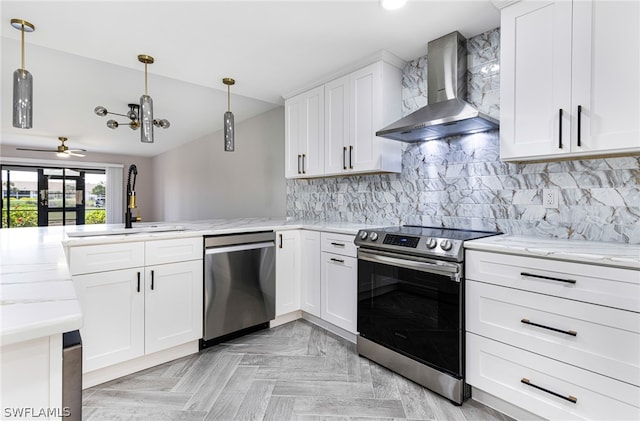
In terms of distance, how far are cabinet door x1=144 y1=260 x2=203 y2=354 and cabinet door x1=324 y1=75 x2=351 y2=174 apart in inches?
58.6

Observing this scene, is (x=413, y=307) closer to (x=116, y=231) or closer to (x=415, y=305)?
(x=415, y=305)

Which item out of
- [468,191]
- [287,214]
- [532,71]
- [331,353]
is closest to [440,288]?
[468,191]

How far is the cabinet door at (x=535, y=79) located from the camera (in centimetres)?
172

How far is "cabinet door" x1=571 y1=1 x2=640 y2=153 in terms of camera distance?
1.52m

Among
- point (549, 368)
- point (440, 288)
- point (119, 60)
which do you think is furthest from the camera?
point (119, 60)

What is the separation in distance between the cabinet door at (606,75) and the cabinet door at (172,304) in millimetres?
2598

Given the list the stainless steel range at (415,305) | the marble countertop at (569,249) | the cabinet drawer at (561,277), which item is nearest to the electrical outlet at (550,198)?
the marble countertop at (569,249)

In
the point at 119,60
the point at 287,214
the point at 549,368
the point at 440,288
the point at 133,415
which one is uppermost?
the point at 119,60

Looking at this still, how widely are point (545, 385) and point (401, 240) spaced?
Answer: 40.0 inches

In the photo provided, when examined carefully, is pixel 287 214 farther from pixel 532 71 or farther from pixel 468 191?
pixel 532 71

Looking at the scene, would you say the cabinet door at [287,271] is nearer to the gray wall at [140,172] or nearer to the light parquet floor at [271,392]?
the light parquet floor at [271,392]

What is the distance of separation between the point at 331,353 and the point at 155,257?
1487 mm

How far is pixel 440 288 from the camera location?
6.12 feet
